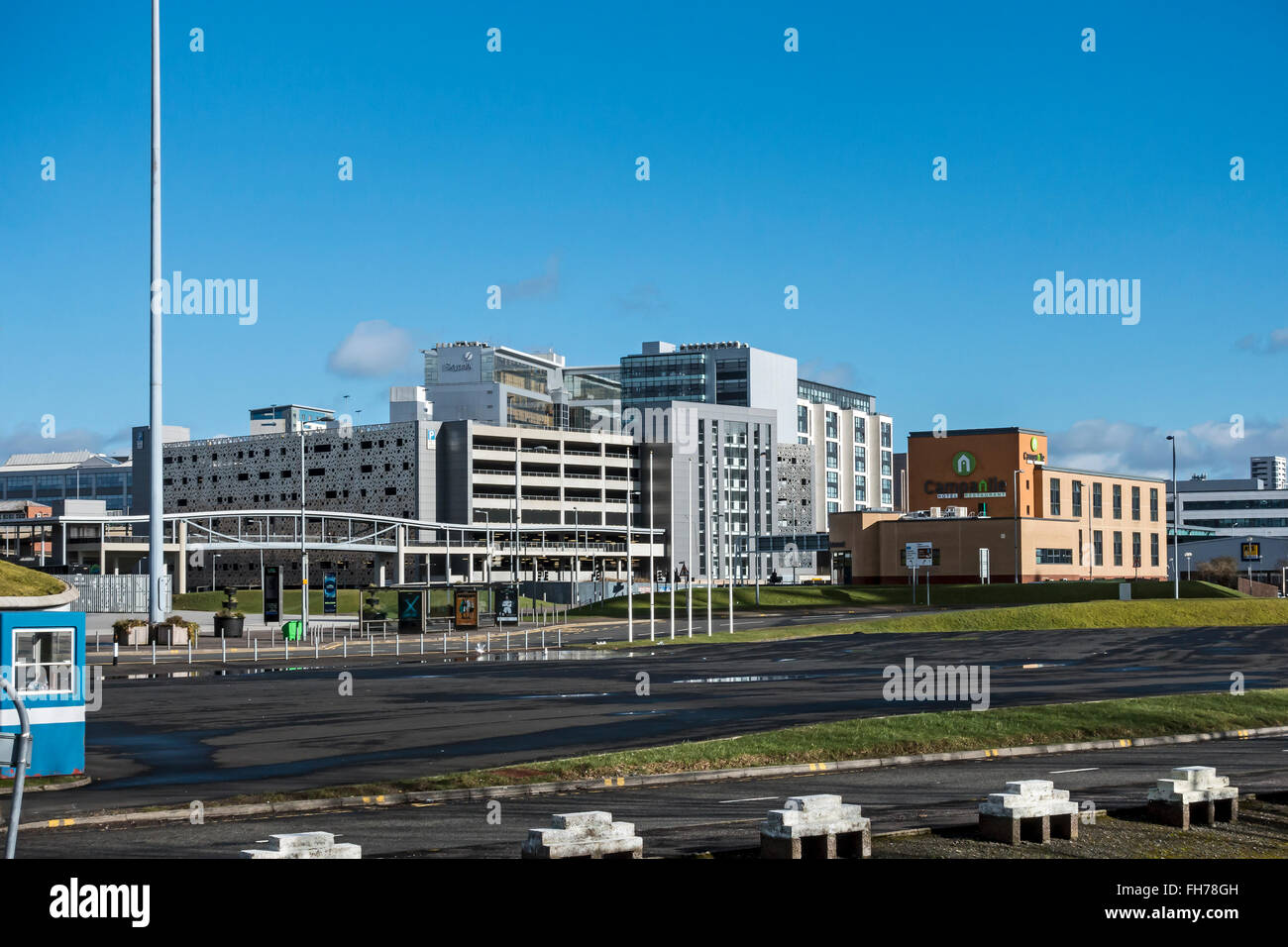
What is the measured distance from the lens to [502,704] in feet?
95.2

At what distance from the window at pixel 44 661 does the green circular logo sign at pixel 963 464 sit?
107224 mm

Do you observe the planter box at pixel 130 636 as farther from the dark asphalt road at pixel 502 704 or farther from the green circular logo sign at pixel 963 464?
the green circular logo sign at pixel 963 464

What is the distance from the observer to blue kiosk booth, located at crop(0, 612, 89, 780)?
1752cm

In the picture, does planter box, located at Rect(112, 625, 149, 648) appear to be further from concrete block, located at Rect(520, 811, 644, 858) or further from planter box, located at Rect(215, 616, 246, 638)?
concrete block, located at Rect(520, 811, 644, 858)

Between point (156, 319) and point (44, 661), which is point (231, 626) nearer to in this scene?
point (156, 319)

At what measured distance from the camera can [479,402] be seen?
163 meters

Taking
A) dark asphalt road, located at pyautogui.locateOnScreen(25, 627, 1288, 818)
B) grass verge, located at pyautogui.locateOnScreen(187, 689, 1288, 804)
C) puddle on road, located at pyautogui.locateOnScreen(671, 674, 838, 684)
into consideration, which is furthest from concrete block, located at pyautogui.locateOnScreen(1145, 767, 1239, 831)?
puddle on road, located at pyautogui.locateOnScreen(671, 674, 838, 684)

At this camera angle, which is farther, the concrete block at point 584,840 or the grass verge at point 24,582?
the grass verge at point 24,582

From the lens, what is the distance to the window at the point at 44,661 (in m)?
17.6

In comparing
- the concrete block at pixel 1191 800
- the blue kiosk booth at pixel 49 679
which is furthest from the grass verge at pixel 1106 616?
the concrete block at pixel 1191 800

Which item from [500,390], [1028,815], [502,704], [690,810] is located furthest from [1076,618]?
[500,390]
